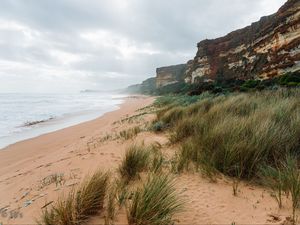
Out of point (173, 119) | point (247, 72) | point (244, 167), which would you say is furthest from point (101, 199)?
point (247, 72)

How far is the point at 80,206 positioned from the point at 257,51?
28.2m

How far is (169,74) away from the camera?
75.4 m

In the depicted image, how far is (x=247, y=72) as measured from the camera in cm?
2795

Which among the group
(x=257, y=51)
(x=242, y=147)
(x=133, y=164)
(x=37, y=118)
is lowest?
(x=37, y=118)

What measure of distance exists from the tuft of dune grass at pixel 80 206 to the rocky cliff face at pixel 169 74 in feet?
235

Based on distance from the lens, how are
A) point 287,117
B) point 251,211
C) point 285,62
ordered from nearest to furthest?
1. point 251,211
2. point 287,117
3. point 285,62

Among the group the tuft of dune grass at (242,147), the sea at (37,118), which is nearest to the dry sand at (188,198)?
the tuft of dune grass at (242,147)

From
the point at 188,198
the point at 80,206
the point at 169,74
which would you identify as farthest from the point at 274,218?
the point at 169,74

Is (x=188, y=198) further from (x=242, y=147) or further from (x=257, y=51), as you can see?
(x=257, y=51)

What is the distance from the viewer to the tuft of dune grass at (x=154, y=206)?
208 cm

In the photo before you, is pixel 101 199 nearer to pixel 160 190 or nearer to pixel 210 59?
pixel 160 190

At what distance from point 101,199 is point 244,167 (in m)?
1.88

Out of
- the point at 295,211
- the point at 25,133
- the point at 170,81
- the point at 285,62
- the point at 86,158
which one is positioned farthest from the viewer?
the point at 170,81

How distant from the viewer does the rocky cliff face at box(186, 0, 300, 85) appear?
63.8 feet
